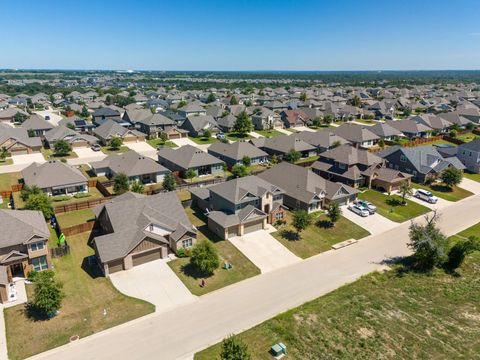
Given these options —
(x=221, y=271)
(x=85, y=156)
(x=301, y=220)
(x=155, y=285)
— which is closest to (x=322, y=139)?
(x=301, y=220)

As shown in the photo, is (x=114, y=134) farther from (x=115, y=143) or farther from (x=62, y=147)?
(x=62, y=147)

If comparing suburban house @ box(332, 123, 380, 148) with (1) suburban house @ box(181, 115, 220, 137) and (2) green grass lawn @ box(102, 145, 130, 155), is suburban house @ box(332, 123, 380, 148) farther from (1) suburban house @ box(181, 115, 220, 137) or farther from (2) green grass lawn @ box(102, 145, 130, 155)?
(2) green grass lawn @ box(102, 145, 130, 155)

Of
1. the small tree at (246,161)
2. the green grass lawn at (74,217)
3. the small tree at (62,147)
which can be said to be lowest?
the green grass lawn at (74,217)

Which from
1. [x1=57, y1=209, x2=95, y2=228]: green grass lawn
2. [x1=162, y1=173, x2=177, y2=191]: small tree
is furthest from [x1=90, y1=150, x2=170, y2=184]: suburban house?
[x1=57, y1=209, x2=95, y2=228]: green grass lawn

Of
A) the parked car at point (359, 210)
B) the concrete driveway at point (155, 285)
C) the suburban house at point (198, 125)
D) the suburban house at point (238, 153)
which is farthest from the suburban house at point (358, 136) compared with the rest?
the concrete driveway at point (155, 285)

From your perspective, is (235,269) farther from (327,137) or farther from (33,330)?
(327,137)

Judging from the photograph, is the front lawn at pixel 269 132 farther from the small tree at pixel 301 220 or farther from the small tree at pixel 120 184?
the small tree at pixel 301 220
